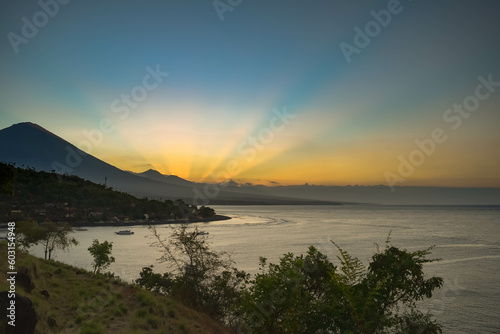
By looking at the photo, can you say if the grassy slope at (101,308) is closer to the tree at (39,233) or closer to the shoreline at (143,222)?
the tree at (39,233)

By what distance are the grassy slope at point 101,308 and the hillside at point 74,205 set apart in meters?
115

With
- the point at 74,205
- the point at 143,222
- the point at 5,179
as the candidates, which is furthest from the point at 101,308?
the point at 74,205

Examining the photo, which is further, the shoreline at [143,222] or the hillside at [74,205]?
the shoreline at [143,222]

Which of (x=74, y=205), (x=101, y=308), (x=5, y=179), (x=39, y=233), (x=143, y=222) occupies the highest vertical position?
(x=5, y=179)

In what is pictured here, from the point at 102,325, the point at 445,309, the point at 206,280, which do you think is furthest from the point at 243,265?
the point at 102,325

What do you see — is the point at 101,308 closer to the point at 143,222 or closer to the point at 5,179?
the point at 5,179

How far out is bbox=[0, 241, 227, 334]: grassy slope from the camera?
15.8 metres

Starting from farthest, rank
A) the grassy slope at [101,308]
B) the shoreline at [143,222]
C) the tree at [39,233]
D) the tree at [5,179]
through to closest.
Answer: the shoreline at [143,222] < the tree at [39,233] < the tree at [5,179] < the grassy slope at [101,308]

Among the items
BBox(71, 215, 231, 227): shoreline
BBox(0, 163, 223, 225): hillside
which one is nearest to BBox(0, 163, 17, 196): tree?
BBox(0, 163, 223, 225): hillside

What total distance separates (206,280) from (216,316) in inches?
89.9

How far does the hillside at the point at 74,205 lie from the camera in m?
133

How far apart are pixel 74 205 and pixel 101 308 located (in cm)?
14980

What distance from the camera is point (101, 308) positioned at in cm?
1823

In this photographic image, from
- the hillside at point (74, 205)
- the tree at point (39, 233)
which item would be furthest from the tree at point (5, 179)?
the hillside at point (74, 205)
